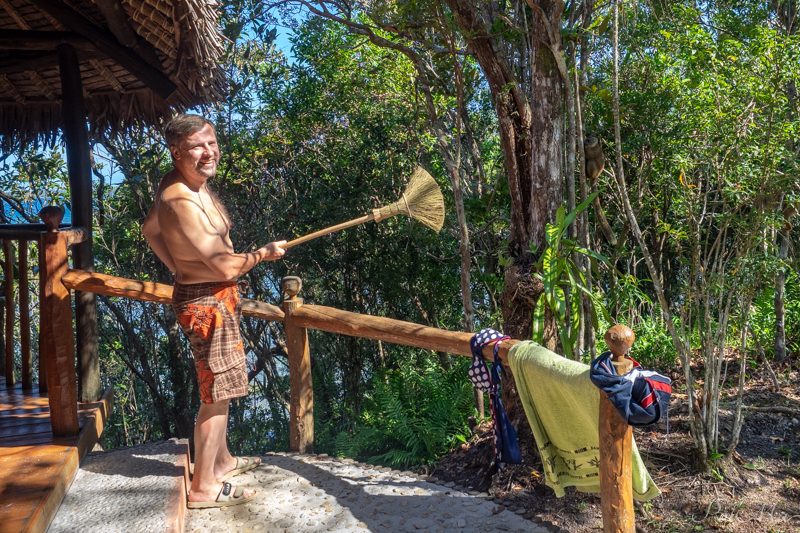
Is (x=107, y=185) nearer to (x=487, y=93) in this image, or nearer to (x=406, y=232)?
(x=406, y=232)

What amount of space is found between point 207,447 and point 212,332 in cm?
55

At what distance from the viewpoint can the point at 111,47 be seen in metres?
3.51

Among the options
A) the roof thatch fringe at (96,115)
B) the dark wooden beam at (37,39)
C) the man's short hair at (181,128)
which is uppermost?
the dark wooden beam at (37,39)

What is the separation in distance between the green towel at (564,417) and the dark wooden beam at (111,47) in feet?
9.20

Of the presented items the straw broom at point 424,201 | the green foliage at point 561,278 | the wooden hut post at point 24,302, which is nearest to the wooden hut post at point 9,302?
the wooden hut post at point 24,302

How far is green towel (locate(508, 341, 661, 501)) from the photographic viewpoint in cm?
212

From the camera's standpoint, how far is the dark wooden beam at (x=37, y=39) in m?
3.51

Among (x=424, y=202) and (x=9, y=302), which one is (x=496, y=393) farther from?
(x=9, y=302)

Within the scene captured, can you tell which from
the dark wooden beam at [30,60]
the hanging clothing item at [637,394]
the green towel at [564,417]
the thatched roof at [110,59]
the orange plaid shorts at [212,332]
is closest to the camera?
the hanging clothing item at [637,394]

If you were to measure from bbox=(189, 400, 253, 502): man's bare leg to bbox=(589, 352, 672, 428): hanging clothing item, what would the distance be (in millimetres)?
1700

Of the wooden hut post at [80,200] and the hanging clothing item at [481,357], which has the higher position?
the wooden hut post at [80,200]

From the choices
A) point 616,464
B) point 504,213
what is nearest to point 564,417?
point 616,464

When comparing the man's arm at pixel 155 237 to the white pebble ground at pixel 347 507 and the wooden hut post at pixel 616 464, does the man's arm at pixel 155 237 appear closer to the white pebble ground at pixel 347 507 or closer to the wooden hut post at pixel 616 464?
the white pebble ground at pixel 347 507

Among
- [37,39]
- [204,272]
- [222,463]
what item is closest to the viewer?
[204,272]
